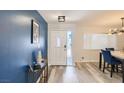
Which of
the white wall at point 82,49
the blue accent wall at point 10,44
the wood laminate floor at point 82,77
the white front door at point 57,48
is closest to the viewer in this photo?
the blue accent wall at point 10,44

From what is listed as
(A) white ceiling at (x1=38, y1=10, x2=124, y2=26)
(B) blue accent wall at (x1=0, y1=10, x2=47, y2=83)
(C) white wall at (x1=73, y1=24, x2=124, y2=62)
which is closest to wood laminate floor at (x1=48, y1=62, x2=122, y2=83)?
(A) white ceiling at (x1=38, y1=10, x2=124, y2=26)

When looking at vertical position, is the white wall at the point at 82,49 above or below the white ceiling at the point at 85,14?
below

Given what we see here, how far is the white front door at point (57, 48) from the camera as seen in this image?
8391 mm

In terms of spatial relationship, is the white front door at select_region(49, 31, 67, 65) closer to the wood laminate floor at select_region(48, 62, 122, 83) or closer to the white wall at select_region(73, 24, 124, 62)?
the white wall at select_region(73, 24, 124, 62)

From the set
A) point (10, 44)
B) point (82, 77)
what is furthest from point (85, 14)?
point (10, 44)

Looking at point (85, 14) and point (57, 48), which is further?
point (57, 48)

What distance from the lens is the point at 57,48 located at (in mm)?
8438

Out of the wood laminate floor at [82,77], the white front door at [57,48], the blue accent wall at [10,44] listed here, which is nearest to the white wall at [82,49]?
the white front door at [57,48]

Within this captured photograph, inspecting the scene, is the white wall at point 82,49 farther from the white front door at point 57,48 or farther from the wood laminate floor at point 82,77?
the wood laminate floor at point 82,77

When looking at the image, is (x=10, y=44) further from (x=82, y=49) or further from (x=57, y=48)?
(x=82, y=49)

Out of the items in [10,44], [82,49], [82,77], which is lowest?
[82,77]

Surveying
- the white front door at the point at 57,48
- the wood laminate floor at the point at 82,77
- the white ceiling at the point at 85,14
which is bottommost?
the wood laminate floor at the point at 82,77
